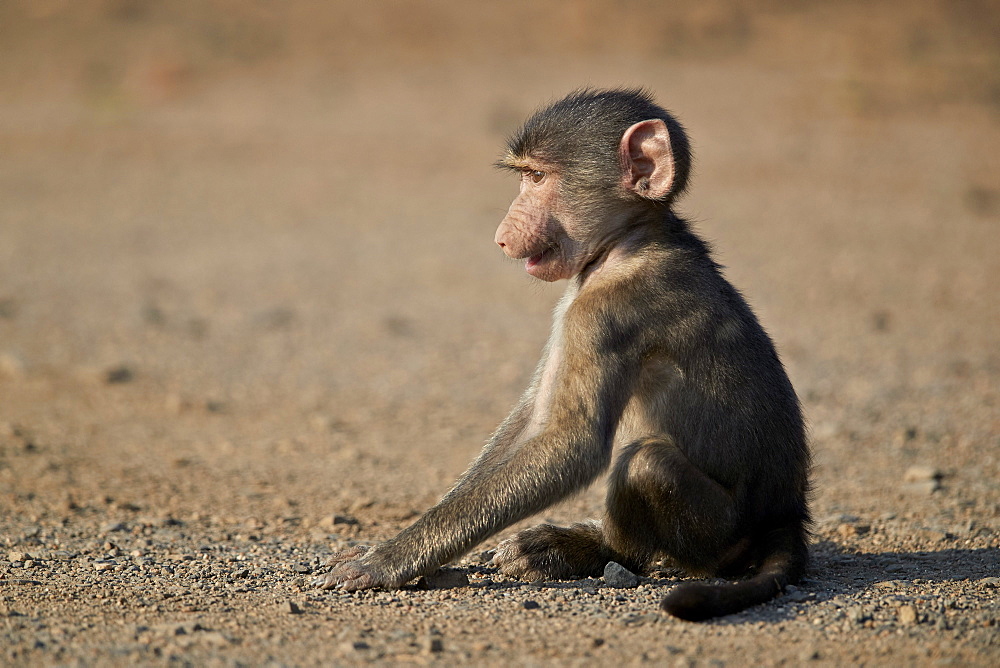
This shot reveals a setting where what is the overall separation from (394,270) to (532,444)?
7.57 metres

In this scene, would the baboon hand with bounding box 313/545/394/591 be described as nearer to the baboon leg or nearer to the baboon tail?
the baboon leg

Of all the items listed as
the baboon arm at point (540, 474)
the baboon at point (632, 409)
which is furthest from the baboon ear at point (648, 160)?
the baboon arm at point (540, 474)

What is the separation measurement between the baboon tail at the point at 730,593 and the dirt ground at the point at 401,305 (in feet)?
0.21

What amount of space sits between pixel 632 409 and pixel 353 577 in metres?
1.24

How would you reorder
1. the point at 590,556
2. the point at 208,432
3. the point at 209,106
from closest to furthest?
the point at 590,556
the point at 208,432
the point at 209,106

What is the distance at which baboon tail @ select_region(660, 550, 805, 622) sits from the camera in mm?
3795

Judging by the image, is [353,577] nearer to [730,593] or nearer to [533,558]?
[533,558]

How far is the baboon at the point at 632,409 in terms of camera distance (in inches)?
164

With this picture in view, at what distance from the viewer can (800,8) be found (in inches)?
870

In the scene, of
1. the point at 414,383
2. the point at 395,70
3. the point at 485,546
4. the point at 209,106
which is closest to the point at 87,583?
the point at 485,546

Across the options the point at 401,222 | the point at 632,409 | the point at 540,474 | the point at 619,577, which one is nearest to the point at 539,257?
the point at 632,409

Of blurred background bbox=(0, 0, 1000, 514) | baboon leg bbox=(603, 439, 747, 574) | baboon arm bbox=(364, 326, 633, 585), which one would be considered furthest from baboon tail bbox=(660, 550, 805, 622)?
blurred background bbox=(0, 0, 1000, 514)

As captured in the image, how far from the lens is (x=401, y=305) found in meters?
10.5

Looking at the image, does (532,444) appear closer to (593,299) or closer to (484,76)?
(593,299)
